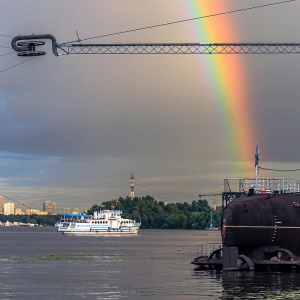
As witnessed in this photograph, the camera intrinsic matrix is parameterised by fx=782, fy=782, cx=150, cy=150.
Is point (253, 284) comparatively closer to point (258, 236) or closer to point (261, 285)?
point (261, 285)

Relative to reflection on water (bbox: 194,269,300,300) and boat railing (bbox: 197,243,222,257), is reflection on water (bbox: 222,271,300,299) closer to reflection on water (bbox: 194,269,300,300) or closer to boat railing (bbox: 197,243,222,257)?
reflection on water (bbox: 194,269,300,300)

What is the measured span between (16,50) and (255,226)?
27.3 metres

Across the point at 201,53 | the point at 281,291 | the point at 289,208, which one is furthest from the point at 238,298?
the point at 201,53

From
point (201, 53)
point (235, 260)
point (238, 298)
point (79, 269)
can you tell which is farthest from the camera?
point (201, 53)

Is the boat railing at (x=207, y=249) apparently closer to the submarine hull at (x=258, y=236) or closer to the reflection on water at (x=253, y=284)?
the submarine hull at (x=258, y=236)

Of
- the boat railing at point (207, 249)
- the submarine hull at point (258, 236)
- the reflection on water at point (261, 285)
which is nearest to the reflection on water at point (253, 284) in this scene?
the reflection on water at point (261, 285)

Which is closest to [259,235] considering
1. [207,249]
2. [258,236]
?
[258,236]

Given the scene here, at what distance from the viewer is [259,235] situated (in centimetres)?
7331

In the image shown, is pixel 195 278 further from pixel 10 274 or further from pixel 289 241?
pixel 10 274

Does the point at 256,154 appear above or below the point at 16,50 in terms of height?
below

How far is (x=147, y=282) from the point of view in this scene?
211ft

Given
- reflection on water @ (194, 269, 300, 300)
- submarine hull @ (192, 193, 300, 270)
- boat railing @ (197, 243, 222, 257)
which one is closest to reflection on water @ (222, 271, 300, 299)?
reflection on water @ (194, 269, 300, 300)

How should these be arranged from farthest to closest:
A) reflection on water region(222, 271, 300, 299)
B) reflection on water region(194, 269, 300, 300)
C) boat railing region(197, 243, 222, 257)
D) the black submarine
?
boat railing region(197, 243, 222, 257)
the black submarine
reflection on water region(222, 271, 300, 299)
reflection on water region(194, 269, 300, 300)

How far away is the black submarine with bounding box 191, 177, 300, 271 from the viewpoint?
2832 inches
